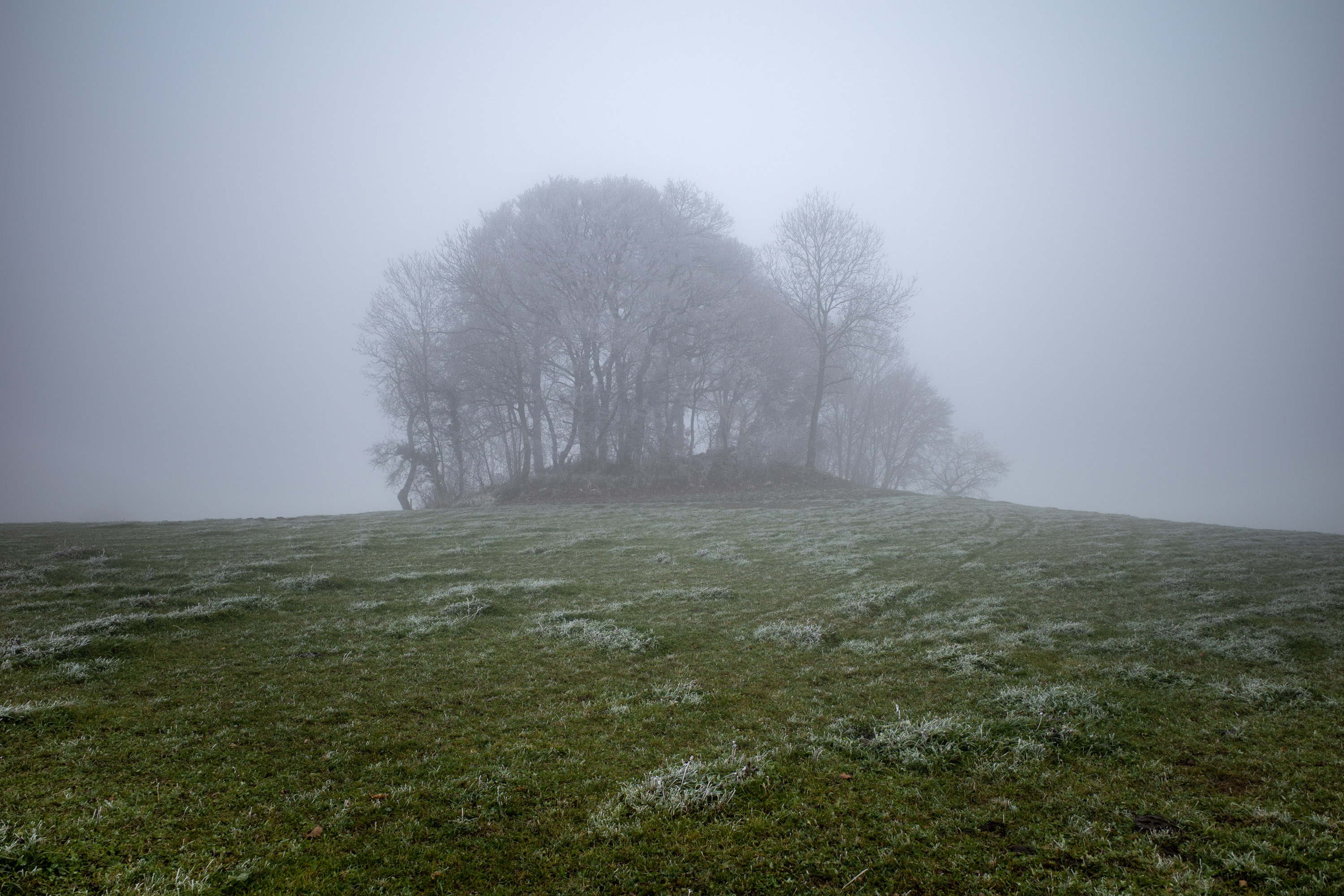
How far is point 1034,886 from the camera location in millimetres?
3797

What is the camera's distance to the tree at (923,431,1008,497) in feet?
209

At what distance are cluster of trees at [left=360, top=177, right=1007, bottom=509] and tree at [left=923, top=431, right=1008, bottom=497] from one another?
2232 centimetres

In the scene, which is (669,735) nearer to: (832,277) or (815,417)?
(815,417)

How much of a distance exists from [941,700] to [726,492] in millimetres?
30721

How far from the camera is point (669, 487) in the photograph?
37.8 meters

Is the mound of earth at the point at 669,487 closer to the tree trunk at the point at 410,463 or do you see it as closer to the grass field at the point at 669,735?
the tree trunk at the point at 410,463

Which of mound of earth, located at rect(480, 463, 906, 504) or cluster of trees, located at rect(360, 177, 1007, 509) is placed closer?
mound of earth, located at rect(480, 463, 906, 504)

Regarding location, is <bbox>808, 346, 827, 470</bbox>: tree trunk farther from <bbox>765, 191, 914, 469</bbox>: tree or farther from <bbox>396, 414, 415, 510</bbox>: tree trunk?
<bbox>396, 414, 415, 510</bbox>: tree trunk

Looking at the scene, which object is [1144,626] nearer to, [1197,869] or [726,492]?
[1197,869]

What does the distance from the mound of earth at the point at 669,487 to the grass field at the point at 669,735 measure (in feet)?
73.7

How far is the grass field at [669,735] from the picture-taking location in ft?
13.0

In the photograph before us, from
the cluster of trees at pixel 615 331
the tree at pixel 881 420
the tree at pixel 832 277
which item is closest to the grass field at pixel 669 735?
the cluster of trees at pixel 615 331

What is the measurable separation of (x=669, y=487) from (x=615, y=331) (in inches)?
420

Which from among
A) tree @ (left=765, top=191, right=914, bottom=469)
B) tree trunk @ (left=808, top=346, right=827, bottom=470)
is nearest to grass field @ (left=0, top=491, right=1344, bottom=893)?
tree trunk @ (left=808, top=346, right=827, bottom=470)
